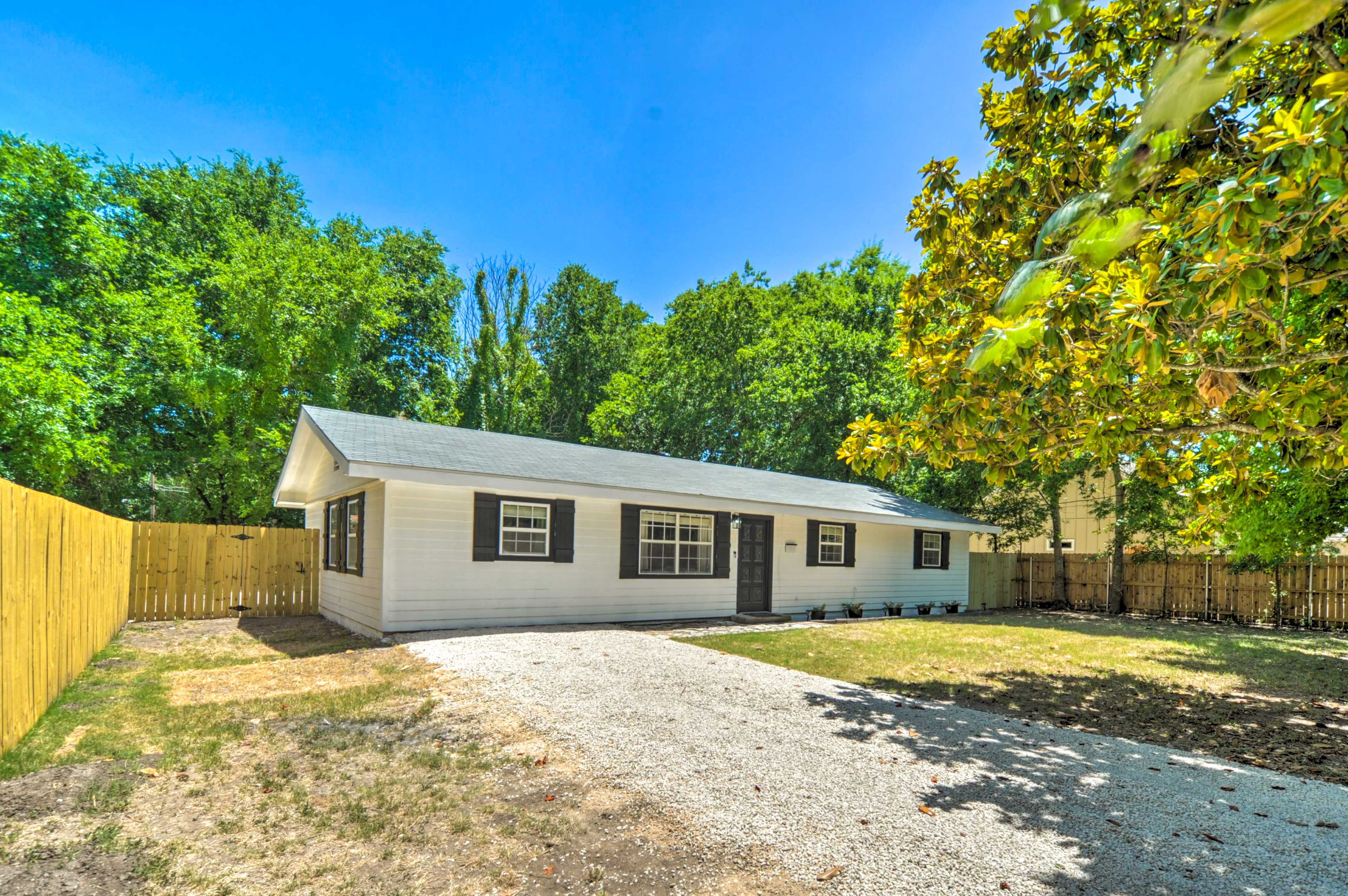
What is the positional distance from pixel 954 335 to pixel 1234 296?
3324 millimetres

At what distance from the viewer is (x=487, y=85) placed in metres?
14.1

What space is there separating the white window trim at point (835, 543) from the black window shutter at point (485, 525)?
24.5 ft

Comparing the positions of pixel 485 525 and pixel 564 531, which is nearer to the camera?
pixel 485 525

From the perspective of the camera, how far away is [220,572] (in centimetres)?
1341

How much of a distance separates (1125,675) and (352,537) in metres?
11.7

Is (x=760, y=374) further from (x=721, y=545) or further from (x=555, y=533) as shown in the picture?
(x=555, y=533)

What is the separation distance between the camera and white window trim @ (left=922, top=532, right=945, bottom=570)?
17.6m

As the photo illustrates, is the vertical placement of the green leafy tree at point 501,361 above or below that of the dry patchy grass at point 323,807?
above

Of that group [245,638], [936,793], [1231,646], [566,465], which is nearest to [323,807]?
[936,793]

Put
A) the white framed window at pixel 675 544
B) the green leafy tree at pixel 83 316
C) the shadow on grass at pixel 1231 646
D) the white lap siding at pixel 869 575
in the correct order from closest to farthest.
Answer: the shadow on grass at pixel 1231 646, the white framed window at pixel 675 544, the white lap siding at pixel 869 575, the green leafy tree at pixel 83 316

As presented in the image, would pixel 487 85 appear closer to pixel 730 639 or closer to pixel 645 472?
pixel 645 472

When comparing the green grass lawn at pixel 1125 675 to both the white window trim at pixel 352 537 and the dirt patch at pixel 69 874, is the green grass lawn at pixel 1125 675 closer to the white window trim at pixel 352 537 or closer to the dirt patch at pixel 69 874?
the white window trim at pixel 352 537

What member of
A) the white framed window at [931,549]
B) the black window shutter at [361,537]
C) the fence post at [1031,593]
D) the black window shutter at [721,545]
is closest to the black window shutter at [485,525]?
the black window shutter at [361,537]

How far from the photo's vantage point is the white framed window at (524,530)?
36.3 feet
